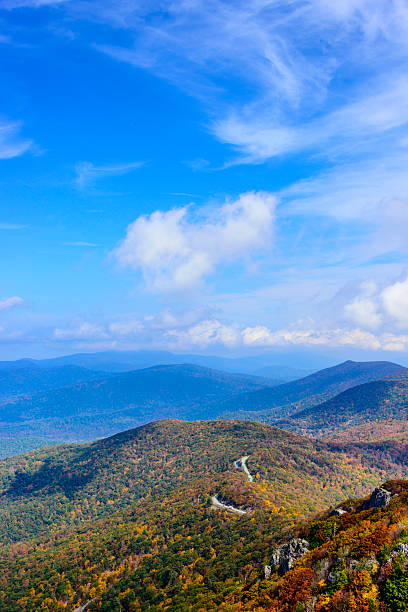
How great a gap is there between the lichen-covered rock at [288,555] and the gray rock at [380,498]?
1219 cm

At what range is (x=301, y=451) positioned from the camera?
192m

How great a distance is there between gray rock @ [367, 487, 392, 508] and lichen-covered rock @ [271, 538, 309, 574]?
12187 millimetres

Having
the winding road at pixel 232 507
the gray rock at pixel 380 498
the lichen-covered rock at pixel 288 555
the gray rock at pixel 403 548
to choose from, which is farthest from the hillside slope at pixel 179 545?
the gray rock at pixel 380 498

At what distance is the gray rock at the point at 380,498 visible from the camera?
47.5 m

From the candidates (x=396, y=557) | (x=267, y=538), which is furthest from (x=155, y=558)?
(x=396, y=557)

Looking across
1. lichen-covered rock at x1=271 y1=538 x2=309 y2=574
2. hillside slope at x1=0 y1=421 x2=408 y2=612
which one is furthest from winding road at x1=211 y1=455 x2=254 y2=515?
lichen-covered rock at x1=271 y1=538 x2=309 y2=574

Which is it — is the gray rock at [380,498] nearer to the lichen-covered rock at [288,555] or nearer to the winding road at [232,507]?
the lichen-covered rock at [288,555]

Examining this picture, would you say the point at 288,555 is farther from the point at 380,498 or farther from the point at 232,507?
the point at 232,507

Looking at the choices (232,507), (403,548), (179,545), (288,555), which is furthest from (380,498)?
(232,507)

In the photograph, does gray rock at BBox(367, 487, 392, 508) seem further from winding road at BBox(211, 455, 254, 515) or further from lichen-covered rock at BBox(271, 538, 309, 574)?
winding road at BBox(211, 455, 254, 515)

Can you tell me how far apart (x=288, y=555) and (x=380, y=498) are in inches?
635

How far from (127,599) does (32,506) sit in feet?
471

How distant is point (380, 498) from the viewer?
48750 mm

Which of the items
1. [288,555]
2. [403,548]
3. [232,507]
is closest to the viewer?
[403,548]
